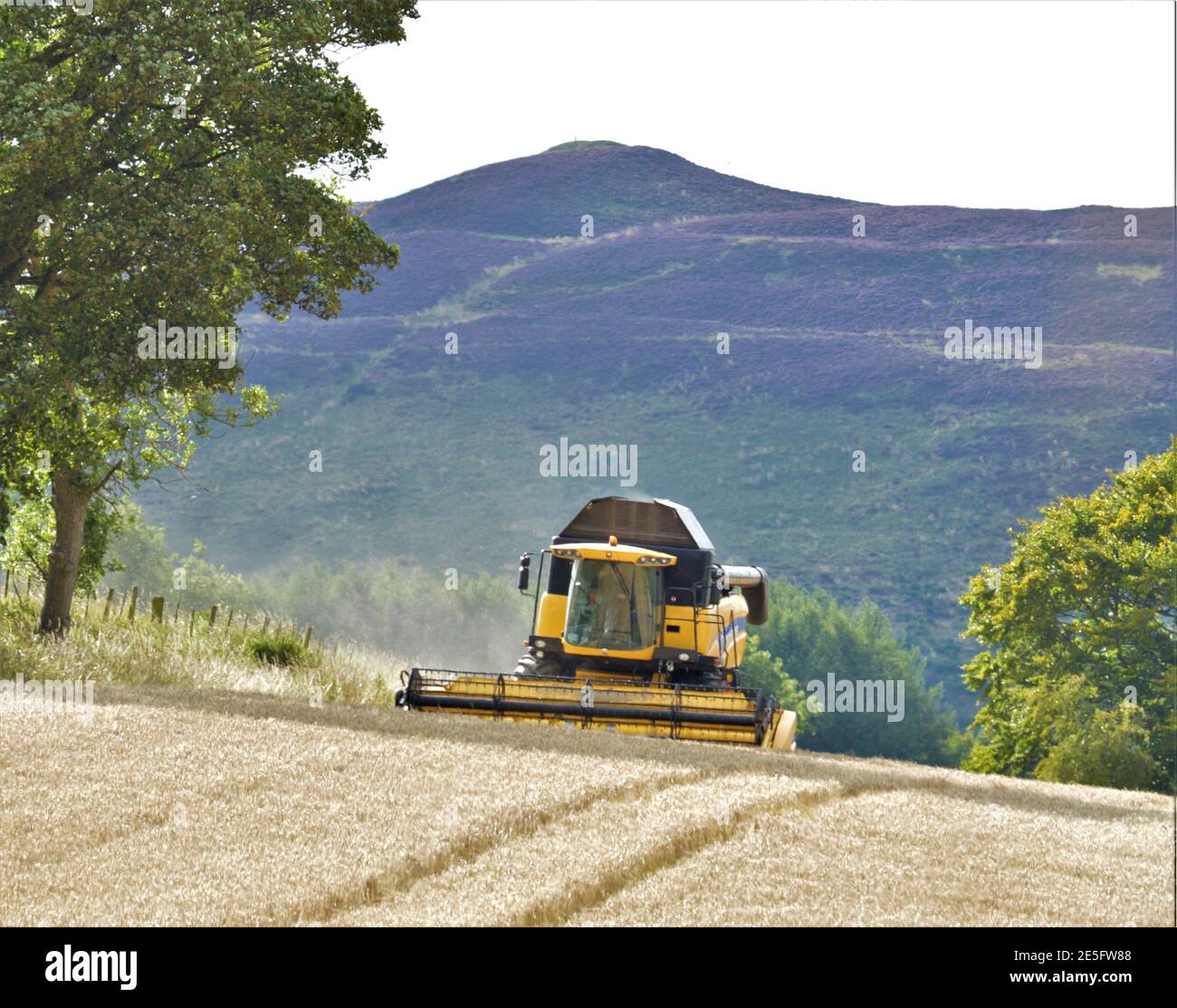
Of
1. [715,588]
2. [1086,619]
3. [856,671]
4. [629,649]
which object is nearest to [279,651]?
[629,649]

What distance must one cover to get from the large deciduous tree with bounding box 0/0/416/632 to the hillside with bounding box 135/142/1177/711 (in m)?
81.6

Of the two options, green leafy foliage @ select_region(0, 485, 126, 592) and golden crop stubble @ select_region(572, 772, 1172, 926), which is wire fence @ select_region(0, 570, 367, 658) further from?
golden crop stubble @ select_region(572, 772, 1172, 926)

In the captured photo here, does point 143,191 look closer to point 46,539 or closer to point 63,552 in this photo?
point 63,552

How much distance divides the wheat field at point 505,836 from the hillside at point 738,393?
296 feet

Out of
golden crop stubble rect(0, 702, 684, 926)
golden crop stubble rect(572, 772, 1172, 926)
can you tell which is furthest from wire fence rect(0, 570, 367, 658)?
golden crop stubble rect(572, 772, 1172, 926)

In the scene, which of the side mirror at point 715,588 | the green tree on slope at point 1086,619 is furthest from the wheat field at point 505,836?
the green tree on slope at point 1086,619

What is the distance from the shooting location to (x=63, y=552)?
24.5m

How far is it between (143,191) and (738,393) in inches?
4271

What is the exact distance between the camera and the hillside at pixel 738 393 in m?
111

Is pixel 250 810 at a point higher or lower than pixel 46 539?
lower

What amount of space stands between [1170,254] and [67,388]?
464 feet

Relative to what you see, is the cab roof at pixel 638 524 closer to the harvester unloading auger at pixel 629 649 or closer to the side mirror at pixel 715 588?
the harvester unloading auger at pixel 629 649
